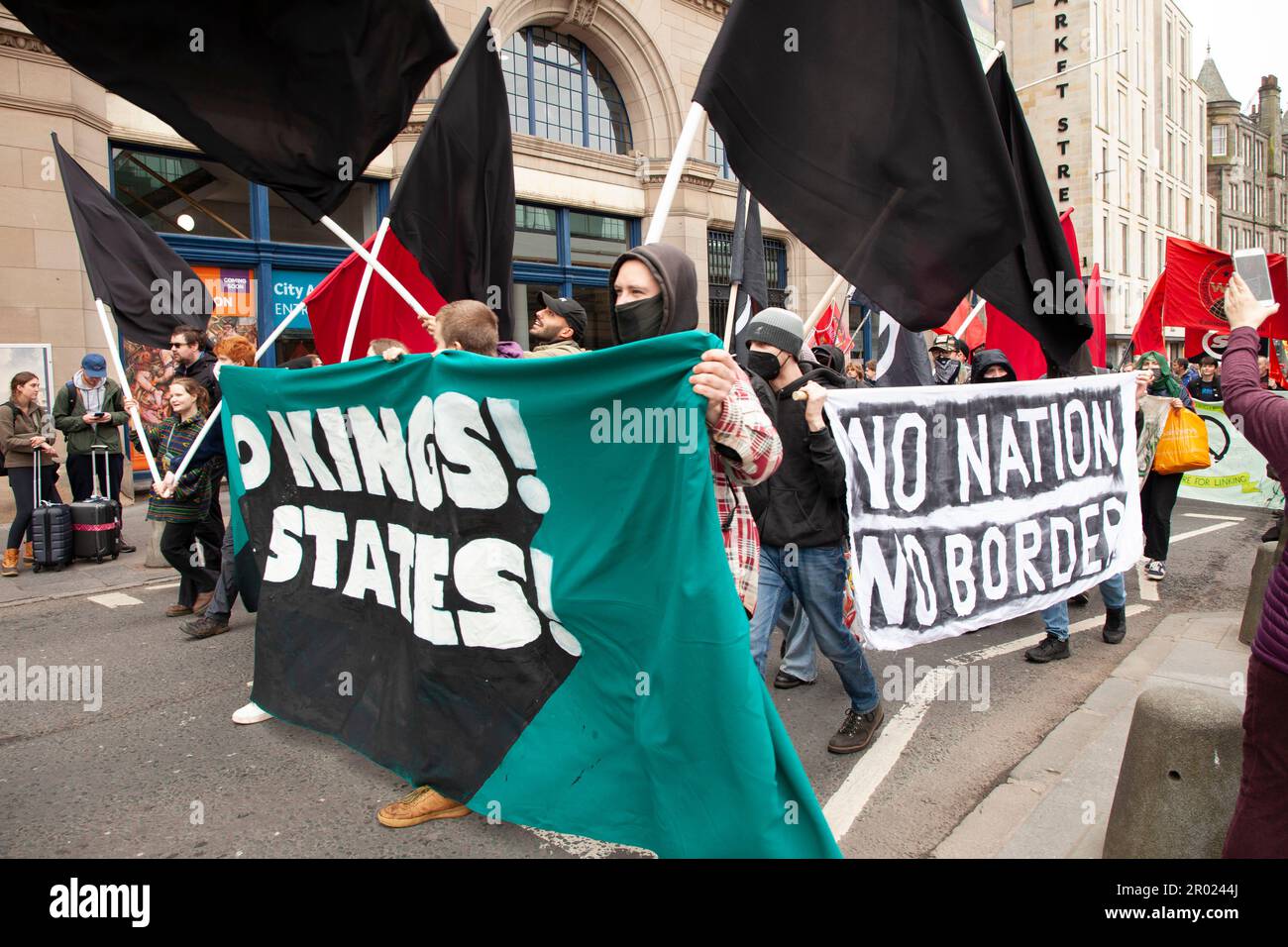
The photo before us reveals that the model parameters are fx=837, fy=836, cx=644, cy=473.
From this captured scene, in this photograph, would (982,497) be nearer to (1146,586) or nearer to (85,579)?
(1146,586)

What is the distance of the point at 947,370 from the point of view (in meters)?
8.03

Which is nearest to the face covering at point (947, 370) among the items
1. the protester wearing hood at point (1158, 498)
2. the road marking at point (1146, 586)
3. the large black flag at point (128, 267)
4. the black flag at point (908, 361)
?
the protester wearing hood at point (1158, 498)

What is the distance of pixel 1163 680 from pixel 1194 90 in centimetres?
6518

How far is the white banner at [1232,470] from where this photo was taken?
37.3 feet

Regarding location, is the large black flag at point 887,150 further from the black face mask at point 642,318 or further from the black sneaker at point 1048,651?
the black sneaker at point 1048,651

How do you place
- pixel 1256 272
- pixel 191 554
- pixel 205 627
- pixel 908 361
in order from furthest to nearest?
1. pixel 191 554
2. pixel 908 361
3. pixel 205 627
4. pixel 1256 272

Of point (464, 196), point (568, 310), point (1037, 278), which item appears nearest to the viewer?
point (1037, 278)

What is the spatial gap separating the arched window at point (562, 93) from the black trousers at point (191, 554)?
11.4m

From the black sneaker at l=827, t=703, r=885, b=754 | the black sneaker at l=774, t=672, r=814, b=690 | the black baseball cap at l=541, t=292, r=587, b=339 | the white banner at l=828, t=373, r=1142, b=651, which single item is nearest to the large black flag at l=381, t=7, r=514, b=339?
the black baseball cap at l=541, t=292, r=587, b=339

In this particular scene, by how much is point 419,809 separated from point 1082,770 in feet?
9.25

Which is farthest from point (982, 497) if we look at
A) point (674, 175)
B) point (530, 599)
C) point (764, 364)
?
point (674, 175)

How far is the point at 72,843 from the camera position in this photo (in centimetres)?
313

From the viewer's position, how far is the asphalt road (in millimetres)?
3143
